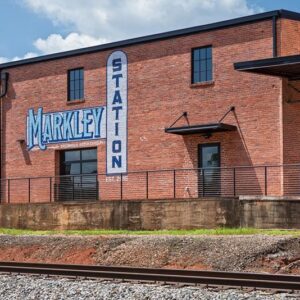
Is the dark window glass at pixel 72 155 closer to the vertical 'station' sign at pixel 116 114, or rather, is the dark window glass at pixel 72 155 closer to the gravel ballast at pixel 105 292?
the vertical 'station' sign at pixel 116 114

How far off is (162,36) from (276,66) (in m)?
7.07

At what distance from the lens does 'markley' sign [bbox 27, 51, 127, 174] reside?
106ft

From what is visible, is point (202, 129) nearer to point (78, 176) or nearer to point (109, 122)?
point (109, 122)

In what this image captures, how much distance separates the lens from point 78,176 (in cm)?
3300

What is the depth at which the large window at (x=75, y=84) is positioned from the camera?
1341 inches

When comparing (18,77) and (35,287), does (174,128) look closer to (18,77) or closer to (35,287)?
(18,77)

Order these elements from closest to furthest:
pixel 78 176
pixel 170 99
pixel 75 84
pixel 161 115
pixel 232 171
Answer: pixel 232 171 → pixel 170 99 → pixel 161 115 → pixel 78 176 → pixel 75 84

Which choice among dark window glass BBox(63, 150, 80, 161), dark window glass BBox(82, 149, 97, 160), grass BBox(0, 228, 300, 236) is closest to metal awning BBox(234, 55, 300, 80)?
grass BBox(0, 228, 300, 236)

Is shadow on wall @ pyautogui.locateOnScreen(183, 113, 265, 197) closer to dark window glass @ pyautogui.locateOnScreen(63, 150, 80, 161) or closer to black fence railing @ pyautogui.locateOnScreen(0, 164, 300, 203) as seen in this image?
black fence railing @ pyautogui.locateOnScreen(0, 164, 300, 203)

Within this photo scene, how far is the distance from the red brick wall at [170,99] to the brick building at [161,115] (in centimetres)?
4

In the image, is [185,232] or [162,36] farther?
[162,36]

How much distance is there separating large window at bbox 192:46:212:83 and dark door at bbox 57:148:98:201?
6049 mm

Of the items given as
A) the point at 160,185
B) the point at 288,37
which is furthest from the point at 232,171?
the point at 288,37

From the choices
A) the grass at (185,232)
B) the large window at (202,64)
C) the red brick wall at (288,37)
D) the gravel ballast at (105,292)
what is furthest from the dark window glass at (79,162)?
the gravel ballast at (105,292)
